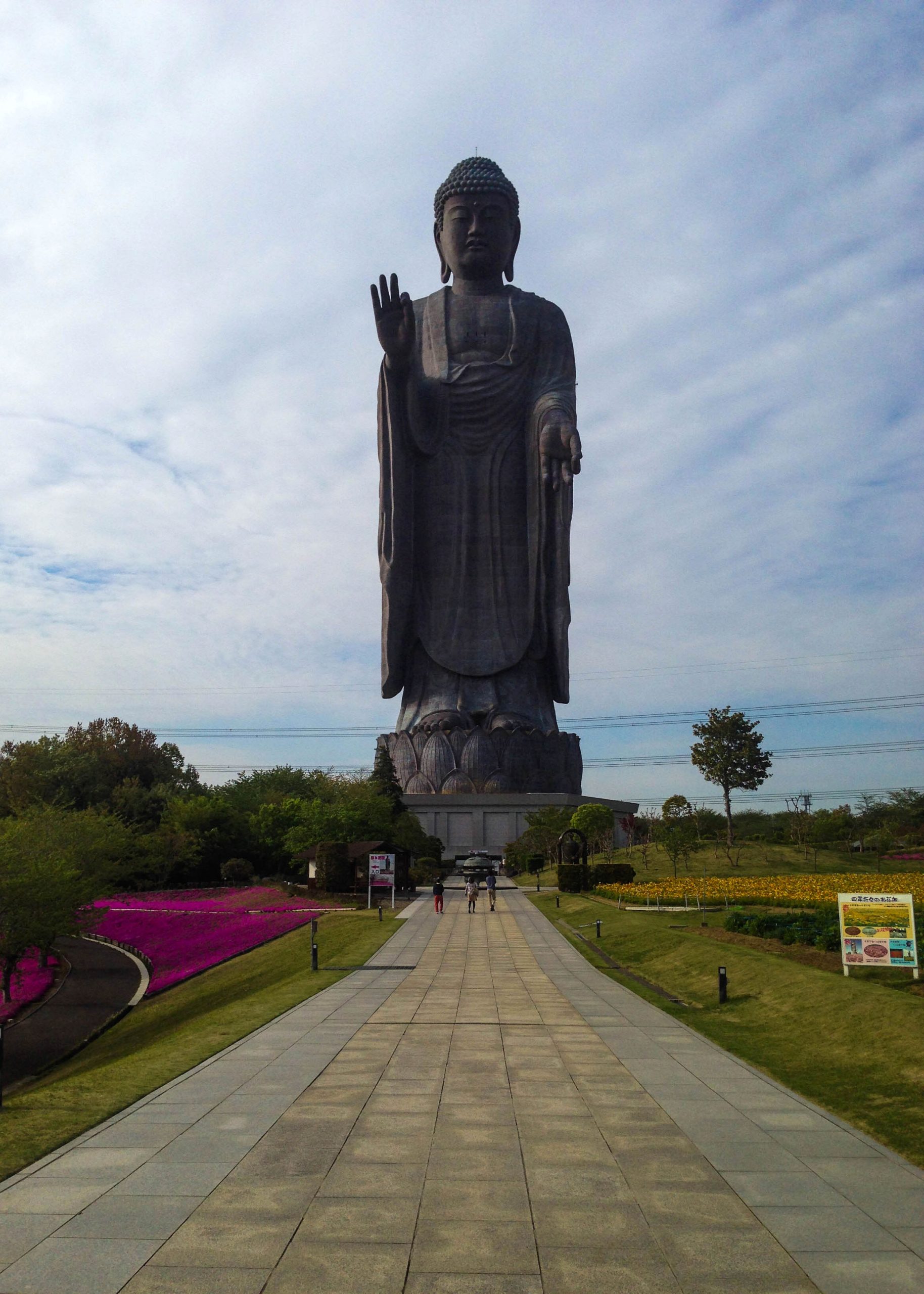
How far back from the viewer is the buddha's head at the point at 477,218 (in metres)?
52.0

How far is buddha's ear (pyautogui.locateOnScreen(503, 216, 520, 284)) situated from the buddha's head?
127mm

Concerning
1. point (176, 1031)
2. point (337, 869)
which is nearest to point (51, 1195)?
point (176, 1031)

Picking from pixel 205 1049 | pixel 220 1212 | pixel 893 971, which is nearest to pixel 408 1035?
pixel 205 1049

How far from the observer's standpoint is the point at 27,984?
1078 inches

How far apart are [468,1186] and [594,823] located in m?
41.3

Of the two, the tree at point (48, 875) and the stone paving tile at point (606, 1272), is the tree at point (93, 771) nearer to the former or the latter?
the tree at point (48, 875)

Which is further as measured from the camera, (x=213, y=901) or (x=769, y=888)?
(x=213, y=901)

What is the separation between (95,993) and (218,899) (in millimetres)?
13487

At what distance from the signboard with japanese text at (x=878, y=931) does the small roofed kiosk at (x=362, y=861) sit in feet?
67.8

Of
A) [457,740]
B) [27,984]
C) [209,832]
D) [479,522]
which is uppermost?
[479,522]

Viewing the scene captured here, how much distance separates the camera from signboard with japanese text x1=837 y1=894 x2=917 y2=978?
43.2 ft

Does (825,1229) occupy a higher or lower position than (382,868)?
lower

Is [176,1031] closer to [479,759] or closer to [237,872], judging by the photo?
[237,872]

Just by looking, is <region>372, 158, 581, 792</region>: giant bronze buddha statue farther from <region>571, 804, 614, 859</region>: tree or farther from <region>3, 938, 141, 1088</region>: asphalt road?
<region>3, 938, 141, 1088</region>: asphalt road
